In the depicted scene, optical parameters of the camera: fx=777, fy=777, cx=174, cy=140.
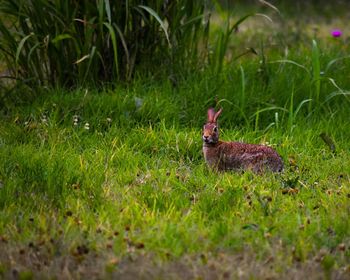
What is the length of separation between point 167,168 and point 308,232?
1.23 metres

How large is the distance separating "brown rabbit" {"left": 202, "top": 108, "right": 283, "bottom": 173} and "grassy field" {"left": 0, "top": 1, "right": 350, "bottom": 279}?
7 centimetres

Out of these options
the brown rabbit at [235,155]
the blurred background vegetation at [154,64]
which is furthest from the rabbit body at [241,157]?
the blurred background vegetation at [154,64]

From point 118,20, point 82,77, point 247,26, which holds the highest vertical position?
point 118,20

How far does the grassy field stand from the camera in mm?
3338

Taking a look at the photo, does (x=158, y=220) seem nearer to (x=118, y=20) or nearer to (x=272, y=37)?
(x=118, y=20)

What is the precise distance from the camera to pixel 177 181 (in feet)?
14.4

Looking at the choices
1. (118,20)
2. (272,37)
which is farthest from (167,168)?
(272,37)

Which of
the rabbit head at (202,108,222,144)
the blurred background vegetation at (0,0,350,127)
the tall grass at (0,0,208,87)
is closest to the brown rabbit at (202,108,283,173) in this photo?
the rabbit head at (202,108,222,144)

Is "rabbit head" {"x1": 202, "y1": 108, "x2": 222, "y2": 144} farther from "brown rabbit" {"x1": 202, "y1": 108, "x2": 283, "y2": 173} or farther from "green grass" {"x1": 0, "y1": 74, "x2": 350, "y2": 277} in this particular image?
"green grass" {"x1": 0, "y1": 74, "x2": 350, "y2": 277}

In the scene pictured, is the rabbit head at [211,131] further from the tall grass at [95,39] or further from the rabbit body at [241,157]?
the tall grass at [95,39]

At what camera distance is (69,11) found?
18.5 ft

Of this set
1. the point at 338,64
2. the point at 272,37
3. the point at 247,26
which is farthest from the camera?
the point at 247,26

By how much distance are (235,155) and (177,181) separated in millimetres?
472

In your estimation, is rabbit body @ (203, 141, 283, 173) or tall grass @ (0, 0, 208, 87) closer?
rabbit body @ (203, 141, 283, 173)
